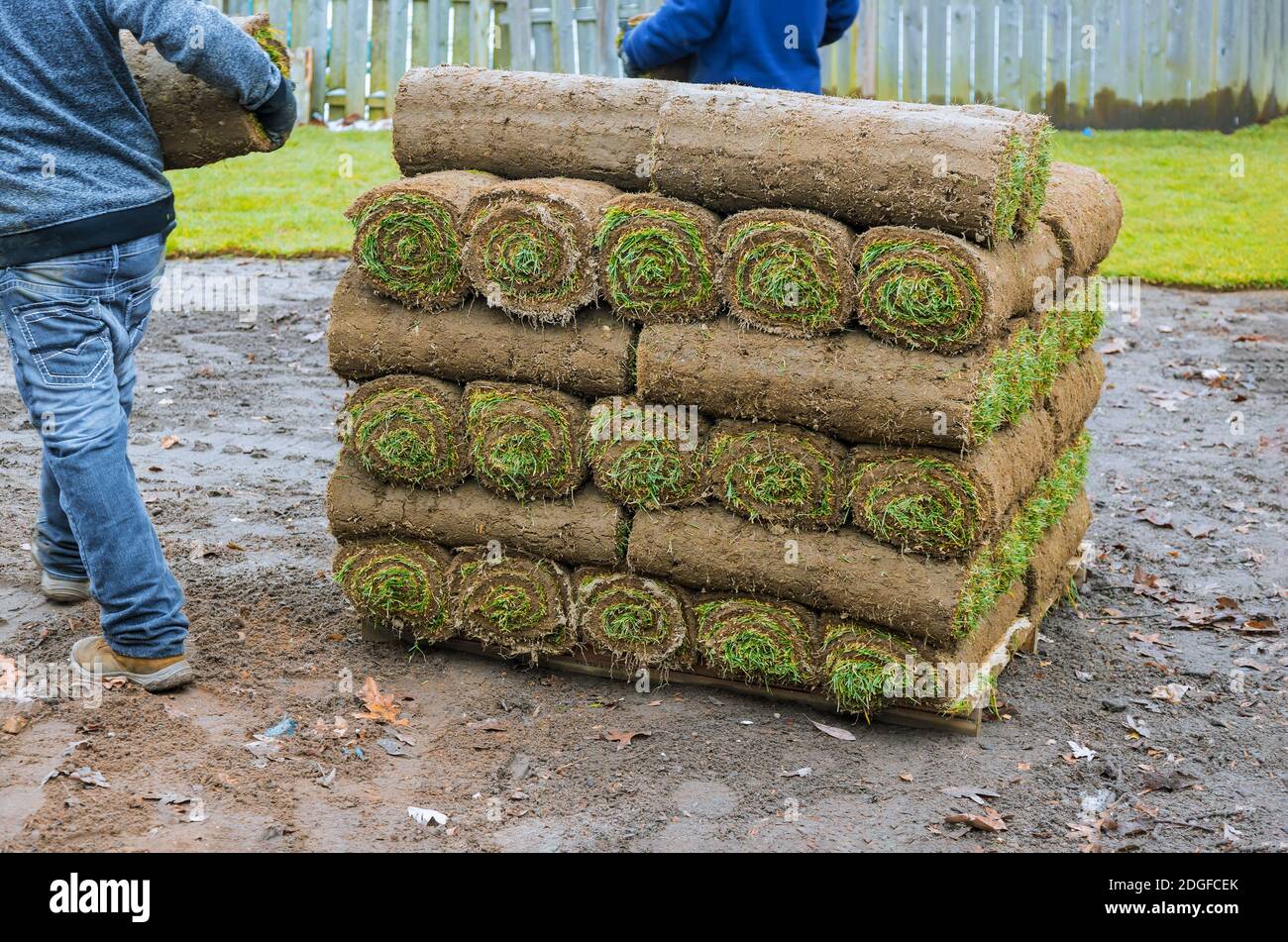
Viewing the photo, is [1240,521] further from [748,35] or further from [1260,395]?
[748,35]

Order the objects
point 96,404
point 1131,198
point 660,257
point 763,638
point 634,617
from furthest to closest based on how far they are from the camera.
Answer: point 1131,198, point 634,617, point 763,638, point 660,257, point 96,404

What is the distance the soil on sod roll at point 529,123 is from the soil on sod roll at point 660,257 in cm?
Answer: 30

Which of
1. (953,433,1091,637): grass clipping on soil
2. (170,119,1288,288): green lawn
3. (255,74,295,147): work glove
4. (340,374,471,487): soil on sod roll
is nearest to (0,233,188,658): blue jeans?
(255,74,295,147): work glove

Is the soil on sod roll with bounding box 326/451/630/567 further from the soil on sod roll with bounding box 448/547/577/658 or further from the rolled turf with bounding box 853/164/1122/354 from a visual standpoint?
the rolled turf with bounding box 853/164/1122/354

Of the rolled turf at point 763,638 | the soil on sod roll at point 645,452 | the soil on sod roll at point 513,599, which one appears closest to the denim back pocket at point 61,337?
the soil on sod roll at point 513,599

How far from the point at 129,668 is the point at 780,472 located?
2287 mm

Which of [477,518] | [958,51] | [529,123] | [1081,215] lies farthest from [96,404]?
[958,51]

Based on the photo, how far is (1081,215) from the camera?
5578 mm

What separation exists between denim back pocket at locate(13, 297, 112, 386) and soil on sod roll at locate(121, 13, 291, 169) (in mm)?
628

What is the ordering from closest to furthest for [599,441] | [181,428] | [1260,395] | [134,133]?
1. [134,133]
2. [599,441]
3. [181,428]
4. [1260,395]

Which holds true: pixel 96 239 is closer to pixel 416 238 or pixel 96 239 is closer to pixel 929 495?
pixel 416 238

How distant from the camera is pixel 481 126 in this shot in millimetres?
4918

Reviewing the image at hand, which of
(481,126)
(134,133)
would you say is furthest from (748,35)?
(134,133)

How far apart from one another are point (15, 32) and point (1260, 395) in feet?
24.9
